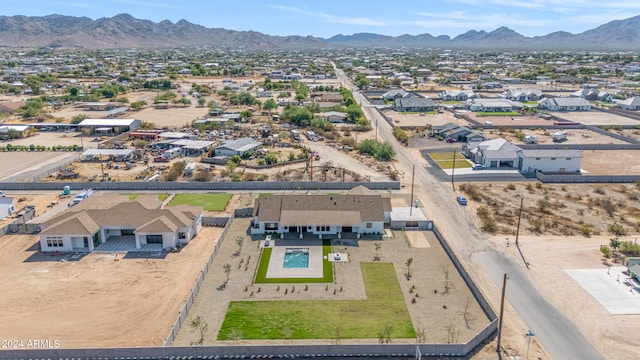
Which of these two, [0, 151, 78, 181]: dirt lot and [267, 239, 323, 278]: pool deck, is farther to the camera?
[0, 151, 78, 181]: dirt lot

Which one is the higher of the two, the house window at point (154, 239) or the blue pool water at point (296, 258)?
the house window at point (154, 239)

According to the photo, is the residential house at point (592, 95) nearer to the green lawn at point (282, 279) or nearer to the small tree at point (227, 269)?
the green lawn at point (282, 279)

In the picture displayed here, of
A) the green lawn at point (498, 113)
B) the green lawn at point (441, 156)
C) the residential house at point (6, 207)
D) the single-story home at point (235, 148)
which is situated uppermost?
the green lawn at point (498, 113)

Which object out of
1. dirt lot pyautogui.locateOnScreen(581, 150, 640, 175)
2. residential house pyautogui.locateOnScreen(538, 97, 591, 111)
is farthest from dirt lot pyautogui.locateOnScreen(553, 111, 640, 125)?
dirt lot pyautogui.locateOnScreen(581, 150, 640, 175)

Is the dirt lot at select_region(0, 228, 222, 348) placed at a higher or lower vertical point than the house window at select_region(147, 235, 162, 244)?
lower

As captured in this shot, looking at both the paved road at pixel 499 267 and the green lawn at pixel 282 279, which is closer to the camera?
the paved road at pixel 499 267

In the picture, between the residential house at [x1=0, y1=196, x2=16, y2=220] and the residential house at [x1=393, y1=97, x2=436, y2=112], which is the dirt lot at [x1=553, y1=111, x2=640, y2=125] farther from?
the residential house at [x1=0, y1=196, x2=16, y2=220]

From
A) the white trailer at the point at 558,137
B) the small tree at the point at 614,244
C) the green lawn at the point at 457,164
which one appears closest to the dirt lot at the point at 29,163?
the green lawn at the point at 457,164
